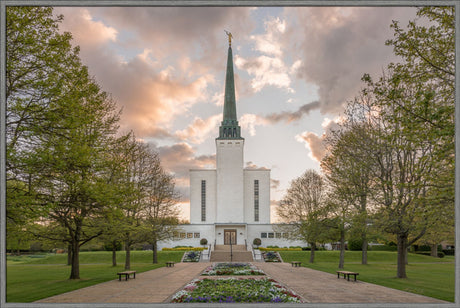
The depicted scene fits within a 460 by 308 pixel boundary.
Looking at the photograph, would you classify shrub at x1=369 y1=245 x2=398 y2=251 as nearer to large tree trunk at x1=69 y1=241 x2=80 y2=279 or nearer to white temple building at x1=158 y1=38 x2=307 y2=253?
white temple building at x1=158 y1=38 x2=307 y2=253

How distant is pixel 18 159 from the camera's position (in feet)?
36.2

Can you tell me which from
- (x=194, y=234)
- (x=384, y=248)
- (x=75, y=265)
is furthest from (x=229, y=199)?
(x=75, y=265)

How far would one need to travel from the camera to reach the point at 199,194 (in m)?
59.2

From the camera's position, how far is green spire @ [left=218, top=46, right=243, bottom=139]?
60438mm

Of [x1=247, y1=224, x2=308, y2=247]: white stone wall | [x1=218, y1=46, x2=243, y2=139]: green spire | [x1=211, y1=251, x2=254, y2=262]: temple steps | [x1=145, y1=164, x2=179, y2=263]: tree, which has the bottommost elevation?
[x1=211, y1=251, x2=254, y2=262]: temple steps

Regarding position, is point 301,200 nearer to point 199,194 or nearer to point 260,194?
point 260,194

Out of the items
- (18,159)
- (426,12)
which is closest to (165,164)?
(18,159)

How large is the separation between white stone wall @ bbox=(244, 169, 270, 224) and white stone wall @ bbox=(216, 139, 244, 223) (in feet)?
5.92

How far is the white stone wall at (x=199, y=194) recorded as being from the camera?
58.4 metres

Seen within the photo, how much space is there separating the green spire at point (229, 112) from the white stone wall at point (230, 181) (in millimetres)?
1522

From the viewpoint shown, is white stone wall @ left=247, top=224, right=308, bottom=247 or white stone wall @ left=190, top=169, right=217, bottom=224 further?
white stone wall @ left=190, top=169, right=217, bottom=224

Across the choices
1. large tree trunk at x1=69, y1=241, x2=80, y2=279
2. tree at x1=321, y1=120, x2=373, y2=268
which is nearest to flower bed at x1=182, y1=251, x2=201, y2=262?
large tree trunk at x1=69, y1=241, x2=80, y2=279

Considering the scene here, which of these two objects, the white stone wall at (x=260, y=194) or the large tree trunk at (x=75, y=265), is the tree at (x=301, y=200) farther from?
the large tree trunk at (x=75, y=265)

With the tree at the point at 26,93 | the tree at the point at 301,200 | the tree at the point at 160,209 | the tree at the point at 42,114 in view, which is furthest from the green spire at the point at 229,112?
the tree at the point at 26,93
